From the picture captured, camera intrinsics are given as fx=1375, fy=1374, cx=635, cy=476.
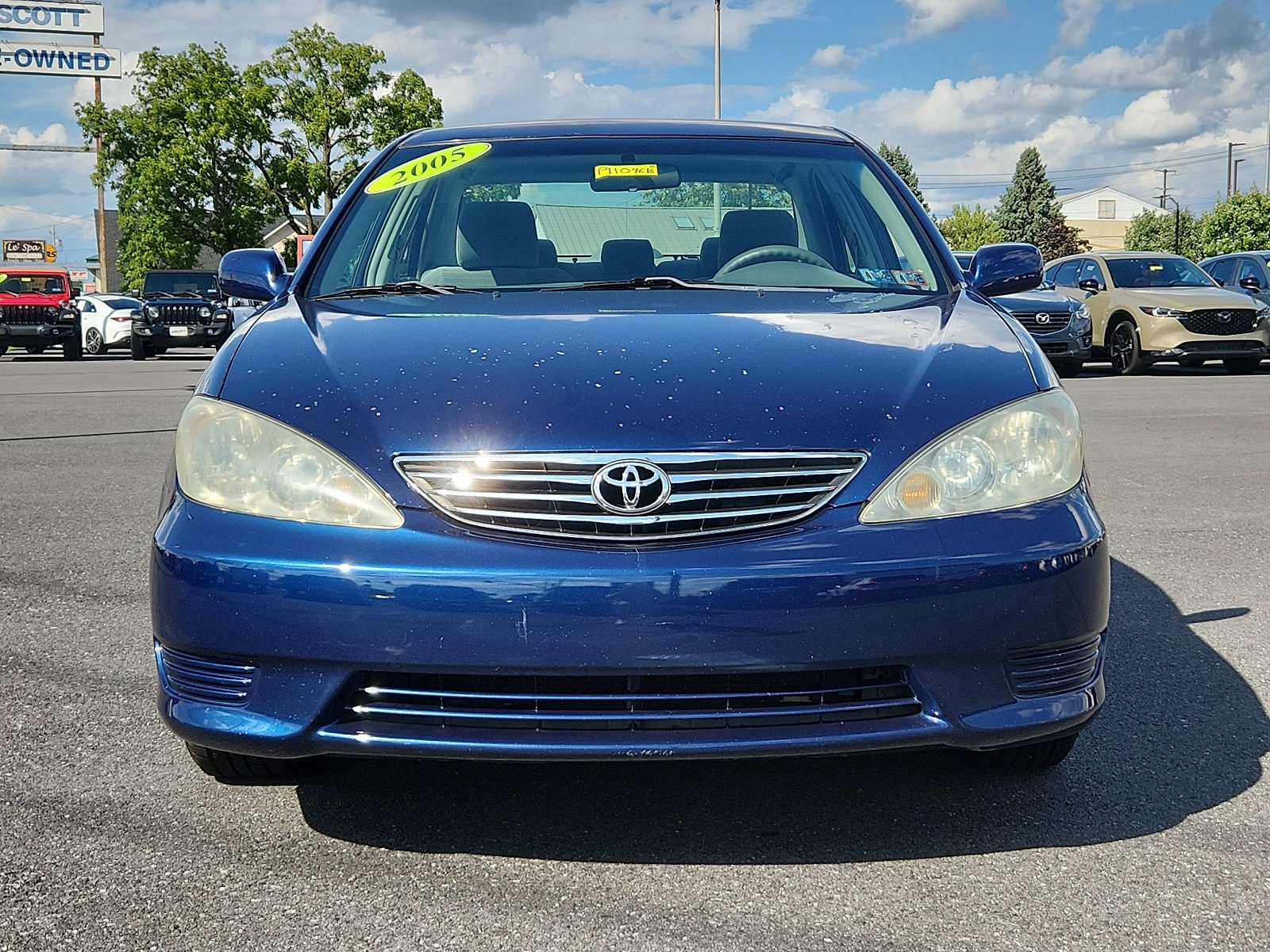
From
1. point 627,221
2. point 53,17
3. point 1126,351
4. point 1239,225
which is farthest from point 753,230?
point 1239,225

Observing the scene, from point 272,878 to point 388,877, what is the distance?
0.70ft

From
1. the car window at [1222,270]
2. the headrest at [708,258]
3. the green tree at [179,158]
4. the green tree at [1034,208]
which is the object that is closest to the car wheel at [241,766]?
the headrest at [708,258]

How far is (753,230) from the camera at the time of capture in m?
3.90

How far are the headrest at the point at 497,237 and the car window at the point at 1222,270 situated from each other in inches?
718

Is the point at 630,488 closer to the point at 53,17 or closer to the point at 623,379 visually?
the point at 623,379

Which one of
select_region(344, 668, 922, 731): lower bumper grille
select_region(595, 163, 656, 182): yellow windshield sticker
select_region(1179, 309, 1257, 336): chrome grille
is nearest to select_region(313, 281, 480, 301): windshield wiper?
select_region(595, 163, 656, 182): yellow windshield sticker

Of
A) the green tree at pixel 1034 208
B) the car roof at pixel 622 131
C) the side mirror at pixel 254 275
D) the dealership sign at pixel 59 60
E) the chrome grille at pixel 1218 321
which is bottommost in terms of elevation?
the chrome grille at pixel 1218 321

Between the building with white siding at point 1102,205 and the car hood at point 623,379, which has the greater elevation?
the building with white siding at point 1102,205

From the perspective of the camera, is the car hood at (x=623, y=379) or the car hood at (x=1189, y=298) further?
the car hood at (x=1189, y=298)

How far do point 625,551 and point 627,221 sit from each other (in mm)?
1770

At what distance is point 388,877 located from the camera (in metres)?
2.54

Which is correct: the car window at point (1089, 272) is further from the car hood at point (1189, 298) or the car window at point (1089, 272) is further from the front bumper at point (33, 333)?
the front bumper at point (33, 333)

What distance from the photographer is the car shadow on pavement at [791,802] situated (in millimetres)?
2684

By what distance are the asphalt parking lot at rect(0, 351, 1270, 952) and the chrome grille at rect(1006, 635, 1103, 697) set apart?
0.33 meters
